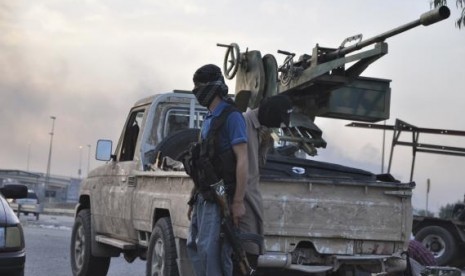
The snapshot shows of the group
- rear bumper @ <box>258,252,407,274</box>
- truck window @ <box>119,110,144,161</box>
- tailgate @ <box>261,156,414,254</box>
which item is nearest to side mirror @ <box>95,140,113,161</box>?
truck window @ <box>119,110,144,161</box>

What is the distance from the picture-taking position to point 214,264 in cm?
473

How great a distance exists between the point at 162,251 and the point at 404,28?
342cm

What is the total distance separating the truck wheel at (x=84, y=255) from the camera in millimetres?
8758

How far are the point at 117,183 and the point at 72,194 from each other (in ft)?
281

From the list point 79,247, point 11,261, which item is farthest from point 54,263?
point 11,261

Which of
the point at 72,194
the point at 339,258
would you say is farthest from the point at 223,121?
the point at 72,194

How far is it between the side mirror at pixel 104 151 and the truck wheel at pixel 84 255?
3.38 feet

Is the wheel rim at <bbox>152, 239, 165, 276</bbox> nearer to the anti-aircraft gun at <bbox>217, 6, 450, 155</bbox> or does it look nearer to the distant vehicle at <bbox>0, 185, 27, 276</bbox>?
the distant vehicle at <bbox>0, 185, 27, 276</bbox>

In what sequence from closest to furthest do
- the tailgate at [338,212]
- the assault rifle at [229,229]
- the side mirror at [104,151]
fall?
the assault rifle at [229,229]
the tailgate at [338,212]
the side mirror at [104,151]

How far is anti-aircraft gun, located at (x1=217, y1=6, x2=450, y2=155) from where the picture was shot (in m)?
8.05

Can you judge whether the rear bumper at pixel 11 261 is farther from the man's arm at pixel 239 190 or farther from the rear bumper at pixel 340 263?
the man's arm at pixel 239 190

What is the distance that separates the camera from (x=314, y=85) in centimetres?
833

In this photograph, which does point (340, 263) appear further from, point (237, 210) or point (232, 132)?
point (232, 132)

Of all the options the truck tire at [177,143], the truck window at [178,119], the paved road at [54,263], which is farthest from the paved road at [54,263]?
the truck tire at [177,143]
